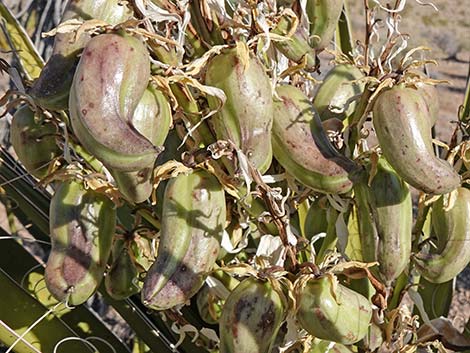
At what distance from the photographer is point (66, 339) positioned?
113 centimetres

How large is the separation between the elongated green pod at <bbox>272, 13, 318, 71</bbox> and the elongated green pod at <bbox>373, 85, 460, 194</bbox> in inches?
4.2

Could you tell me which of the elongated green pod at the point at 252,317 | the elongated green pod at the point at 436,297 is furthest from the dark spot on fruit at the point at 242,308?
the elongated green pod at the point at 436,297

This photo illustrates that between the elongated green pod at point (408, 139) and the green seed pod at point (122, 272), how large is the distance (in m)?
0.37

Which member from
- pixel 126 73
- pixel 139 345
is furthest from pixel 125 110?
pixel 139 345

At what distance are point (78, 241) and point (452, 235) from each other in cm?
43

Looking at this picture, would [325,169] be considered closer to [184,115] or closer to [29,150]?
[184,115]

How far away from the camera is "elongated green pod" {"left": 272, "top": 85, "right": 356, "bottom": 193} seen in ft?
2.56

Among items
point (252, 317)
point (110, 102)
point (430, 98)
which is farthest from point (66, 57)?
point (430, 98)

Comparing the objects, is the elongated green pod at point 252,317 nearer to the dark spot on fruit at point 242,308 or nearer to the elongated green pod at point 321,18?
the dark spot on fruit at point 242,308

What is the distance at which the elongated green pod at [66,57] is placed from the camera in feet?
2.30

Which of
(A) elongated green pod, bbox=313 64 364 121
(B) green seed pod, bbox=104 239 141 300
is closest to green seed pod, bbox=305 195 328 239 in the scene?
(A) elongated green pod, bbox=313 64 364 121

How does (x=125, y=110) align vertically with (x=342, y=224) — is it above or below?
above

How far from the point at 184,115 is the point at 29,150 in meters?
0.25

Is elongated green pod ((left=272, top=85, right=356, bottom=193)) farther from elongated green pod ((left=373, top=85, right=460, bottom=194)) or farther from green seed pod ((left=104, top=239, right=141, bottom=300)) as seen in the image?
green seed pod ((left=104, top=239, right=141, bottom=300))
